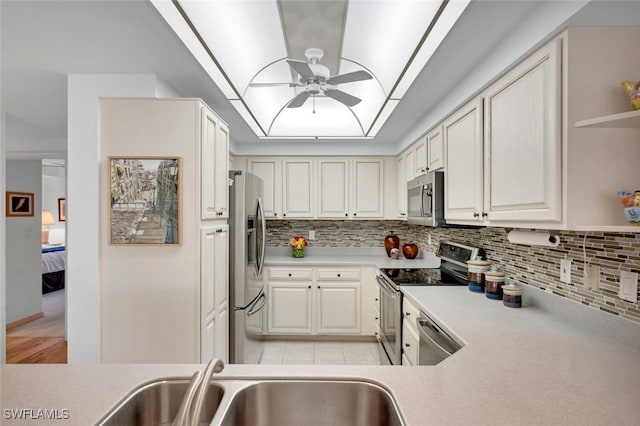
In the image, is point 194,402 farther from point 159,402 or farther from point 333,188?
point 333,188

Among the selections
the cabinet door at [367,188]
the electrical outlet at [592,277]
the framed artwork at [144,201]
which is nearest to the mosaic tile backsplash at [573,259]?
the electrical outlet at [592,277]

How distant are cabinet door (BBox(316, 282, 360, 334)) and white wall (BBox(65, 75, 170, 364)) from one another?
88.4 inches

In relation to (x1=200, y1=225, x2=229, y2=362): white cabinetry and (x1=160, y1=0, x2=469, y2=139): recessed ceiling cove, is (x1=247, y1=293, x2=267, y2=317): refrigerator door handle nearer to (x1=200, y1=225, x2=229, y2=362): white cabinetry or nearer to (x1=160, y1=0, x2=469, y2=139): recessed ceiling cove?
(x1=200, y1=225, x2=229, y2=362): white cabinetry

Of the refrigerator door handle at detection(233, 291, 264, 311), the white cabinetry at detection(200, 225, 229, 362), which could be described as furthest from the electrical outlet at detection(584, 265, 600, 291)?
the refrigerator door handle at detection(233, 291, 264, 311)

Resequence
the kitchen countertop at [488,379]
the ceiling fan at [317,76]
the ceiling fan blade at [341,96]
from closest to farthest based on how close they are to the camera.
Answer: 1. the kitchen countertop at [488,379]
2. the ceiling fan at [317,76]
3. the ceiling fan blade at [341,96]

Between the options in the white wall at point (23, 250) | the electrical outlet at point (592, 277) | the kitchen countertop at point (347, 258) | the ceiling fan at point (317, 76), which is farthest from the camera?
the white wall at point (23, 250)

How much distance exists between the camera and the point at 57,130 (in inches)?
153

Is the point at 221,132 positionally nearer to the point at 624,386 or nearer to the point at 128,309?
the point at 128,309

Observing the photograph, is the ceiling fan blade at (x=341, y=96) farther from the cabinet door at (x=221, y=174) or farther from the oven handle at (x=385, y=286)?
the oven handle at (x=385, y=286)

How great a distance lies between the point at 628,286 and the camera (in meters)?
1.38

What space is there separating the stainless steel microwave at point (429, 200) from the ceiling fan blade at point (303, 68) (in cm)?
130

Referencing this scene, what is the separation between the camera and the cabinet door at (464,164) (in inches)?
80.4

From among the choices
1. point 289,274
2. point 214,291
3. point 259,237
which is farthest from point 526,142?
point 289,274

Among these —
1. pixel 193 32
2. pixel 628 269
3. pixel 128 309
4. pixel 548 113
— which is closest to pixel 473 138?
pixel 548 113
